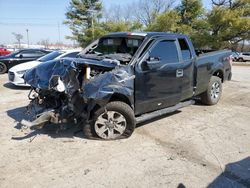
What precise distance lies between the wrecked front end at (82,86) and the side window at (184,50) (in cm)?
175

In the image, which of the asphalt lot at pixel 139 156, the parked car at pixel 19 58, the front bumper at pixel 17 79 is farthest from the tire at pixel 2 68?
the asphalt lot at pixel 139 156

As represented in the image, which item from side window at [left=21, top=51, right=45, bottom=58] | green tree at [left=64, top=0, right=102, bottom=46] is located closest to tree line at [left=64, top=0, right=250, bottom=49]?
green tree at [left=64, top=0, right=102, bottom=46]

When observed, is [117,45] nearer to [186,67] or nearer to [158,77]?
[158,77]

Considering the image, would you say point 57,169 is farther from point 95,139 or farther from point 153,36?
point 153,36

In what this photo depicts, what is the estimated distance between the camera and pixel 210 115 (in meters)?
6.61

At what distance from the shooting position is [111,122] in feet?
15.9

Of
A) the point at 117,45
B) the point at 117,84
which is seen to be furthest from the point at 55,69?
the point at 117,45

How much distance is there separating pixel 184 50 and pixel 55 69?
115 inches

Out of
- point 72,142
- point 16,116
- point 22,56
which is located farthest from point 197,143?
point 22,56

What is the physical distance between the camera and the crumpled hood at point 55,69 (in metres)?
4.72

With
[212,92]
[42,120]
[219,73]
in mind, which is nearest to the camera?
[42,120]

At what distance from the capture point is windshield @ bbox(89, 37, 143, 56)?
5574 mm

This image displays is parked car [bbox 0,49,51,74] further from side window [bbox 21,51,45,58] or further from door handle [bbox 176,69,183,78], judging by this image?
door handle [bbox 176,69,183,78]

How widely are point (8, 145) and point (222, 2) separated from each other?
39.1 m
